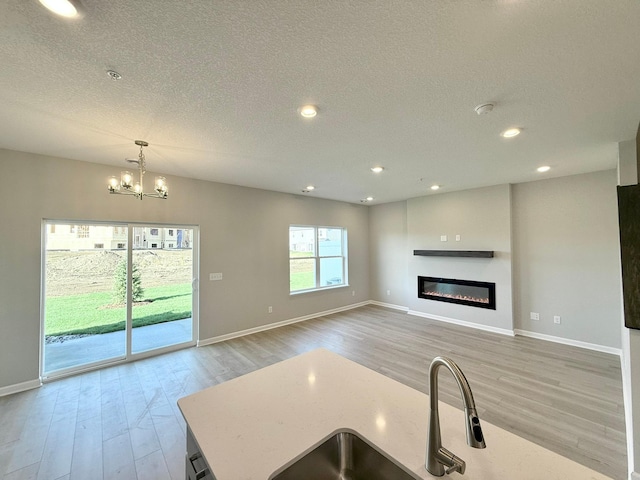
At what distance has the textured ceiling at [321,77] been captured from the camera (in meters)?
1.23

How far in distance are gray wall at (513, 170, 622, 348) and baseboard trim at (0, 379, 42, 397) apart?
697 cm

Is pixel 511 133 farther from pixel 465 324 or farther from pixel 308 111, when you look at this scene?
pixel 465 324

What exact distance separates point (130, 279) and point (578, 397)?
5.61 metres

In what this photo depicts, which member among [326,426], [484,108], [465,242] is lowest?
[326,426]

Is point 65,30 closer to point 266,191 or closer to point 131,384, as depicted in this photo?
point 131,384

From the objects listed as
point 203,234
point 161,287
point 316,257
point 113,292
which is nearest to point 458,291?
point 316,257

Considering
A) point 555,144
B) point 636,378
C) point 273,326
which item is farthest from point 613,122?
point 273,326

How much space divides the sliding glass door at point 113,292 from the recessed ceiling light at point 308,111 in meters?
3.00

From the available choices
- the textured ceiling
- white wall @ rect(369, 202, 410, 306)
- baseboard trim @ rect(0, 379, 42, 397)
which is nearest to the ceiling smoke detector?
the textured ceiling

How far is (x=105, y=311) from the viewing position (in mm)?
3568

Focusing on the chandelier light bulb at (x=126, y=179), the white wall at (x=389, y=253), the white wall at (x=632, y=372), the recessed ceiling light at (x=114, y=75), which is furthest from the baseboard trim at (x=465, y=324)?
the recessed ceiling light at (x=114, y=75)

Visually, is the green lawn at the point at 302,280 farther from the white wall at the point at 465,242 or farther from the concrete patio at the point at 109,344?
the white wall at the point at 465,242

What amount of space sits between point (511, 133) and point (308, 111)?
200 centimetres

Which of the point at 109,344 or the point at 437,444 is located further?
the point at 109,344
